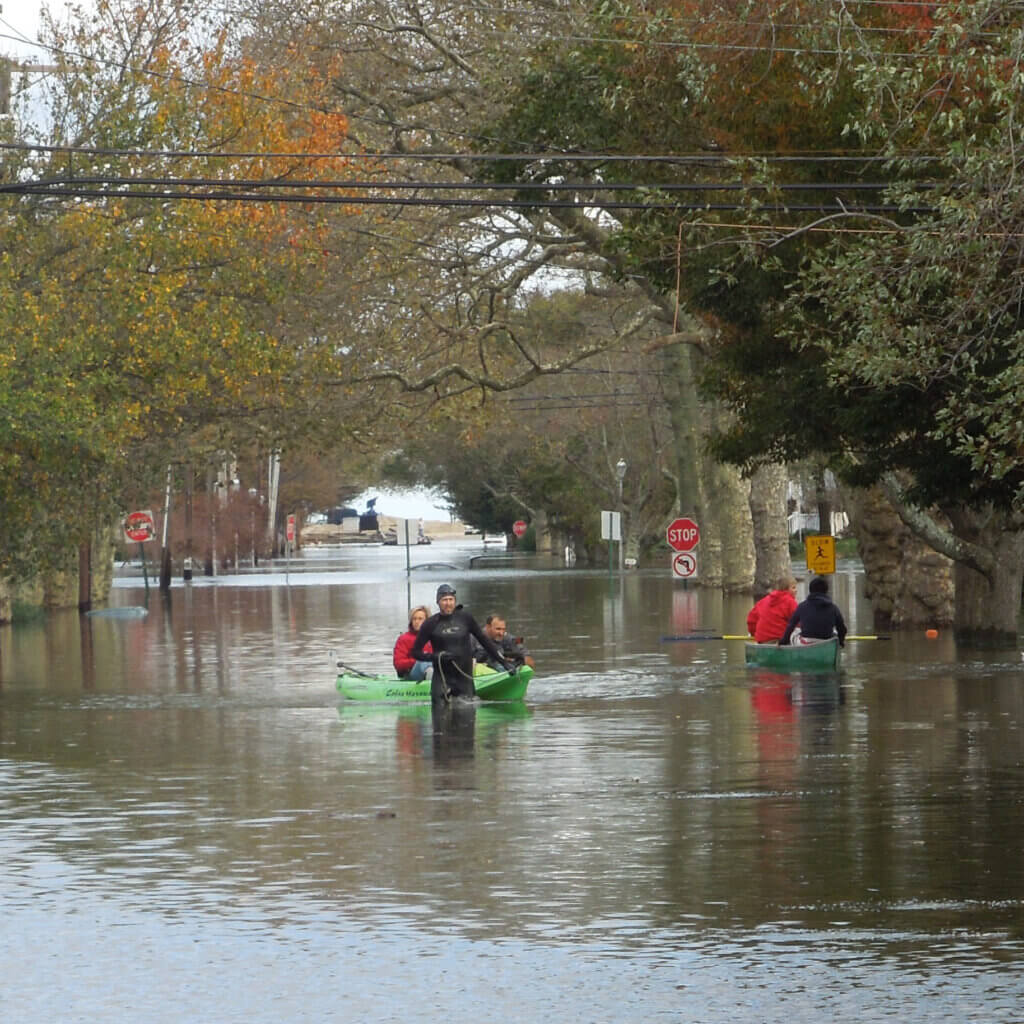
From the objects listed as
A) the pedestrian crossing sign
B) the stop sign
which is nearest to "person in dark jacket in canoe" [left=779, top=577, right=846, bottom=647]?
the pedestrian crossing sign

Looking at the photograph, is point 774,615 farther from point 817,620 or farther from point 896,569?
point 896,569

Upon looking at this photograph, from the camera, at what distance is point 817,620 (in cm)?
3238

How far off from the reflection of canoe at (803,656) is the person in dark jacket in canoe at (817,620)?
184 mm

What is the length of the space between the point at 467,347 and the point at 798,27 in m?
34.8

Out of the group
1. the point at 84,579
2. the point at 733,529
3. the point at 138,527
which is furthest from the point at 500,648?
the point at 138,527

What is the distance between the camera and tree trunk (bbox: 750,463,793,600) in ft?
196

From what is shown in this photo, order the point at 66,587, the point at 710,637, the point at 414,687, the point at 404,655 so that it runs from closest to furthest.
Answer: the point at 414,687
the point at 404,655
the point at 710,637
the point at 66,587

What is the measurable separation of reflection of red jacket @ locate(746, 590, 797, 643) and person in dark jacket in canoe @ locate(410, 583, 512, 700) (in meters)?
7.43

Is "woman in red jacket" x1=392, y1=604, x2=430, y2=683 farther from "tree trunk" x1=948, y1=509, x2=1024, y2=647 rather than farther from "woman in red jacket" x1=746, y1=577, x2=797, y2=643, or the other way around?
"tree trunk" x1=948, y1=509, x2=1024, y2=647

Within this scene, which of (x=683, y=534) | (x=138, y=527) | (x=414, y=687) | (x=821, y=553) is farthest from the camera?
(x=138, y=527)

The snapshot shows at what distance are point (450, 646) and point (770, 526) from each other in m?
34.3

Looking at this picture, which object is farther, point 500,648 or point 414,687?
point 500,648

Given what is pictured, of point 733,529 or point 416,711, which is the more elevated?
point 733,529

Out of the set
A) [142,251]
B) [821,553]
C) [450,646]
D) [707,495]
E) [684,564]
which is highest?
[142,251]
